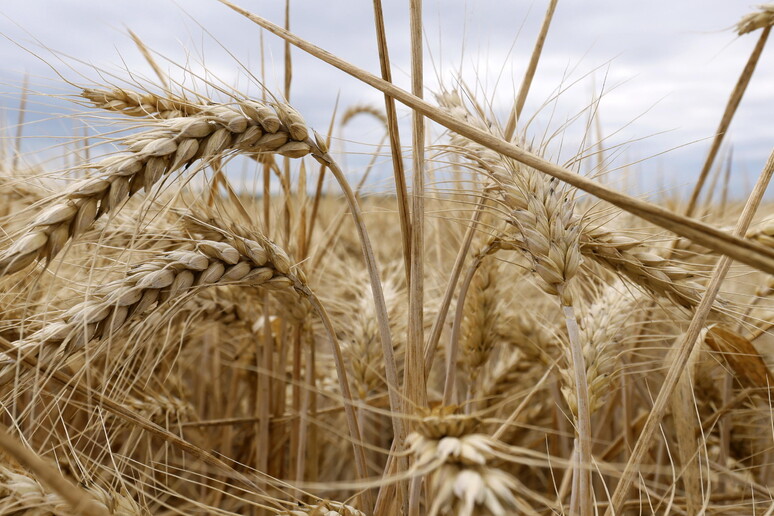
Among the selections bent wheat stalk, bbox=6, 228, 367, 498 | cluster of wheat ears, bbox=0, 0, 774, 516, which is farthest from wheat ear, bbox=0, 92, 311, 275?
bent wheat stalk, bbox=6, 228, 367, 498

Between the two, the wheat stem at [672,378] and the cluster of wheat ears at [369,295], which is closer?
the cluster of wheat ears at [369,295]

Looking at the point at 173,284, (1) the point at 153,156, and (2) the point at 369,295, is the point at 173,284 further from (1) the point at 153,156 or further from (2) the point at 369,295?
(2) the point at 369,295

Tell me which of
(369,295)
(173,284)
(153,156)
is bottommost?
(369,295)

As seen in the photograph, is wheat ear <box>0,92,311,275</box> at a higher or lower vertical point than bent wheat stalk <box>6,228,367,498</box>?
→ higher

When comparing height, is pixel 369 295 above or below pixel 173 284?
below

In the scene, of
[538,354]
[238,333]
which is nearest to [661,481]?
[538,354]

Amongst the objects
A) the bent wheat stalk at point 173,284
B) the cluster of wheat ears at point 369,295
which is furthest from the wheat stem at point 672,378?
the bent wheat stalk at point 173,284

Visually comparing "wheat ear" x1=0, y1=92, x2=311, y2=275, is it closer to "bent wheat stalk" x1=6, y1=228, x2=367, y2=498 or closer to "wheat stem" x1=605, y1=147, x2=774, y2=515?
"bent wheat stalk" x1=6, y1=228, x2=367, y2=498

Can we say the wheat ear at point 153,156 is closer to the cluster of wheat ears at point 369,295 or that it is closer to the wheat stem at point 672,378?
the cluster of wheat ears at point 369,295

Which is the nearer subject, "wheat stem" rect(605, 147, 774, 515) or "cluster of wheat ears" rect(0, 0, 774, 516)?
"cluster of wheat ears" rect(0, 0, 774, 516)

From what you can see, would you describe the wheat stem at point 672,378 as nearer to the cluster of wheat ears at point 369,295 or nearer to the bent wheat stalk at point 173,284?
the cluster of wheat ears at point 369,295

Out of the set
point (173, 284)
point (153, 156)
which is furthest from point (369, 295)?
point (153, 156)

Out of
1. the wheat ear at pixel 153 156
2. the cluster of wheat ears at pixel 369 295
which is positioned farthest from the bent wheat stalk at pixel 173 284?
the wheat ear at pixel 153 156

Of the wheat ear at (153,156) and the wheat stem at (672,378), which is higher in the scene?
the wheat ear at (153,156)
